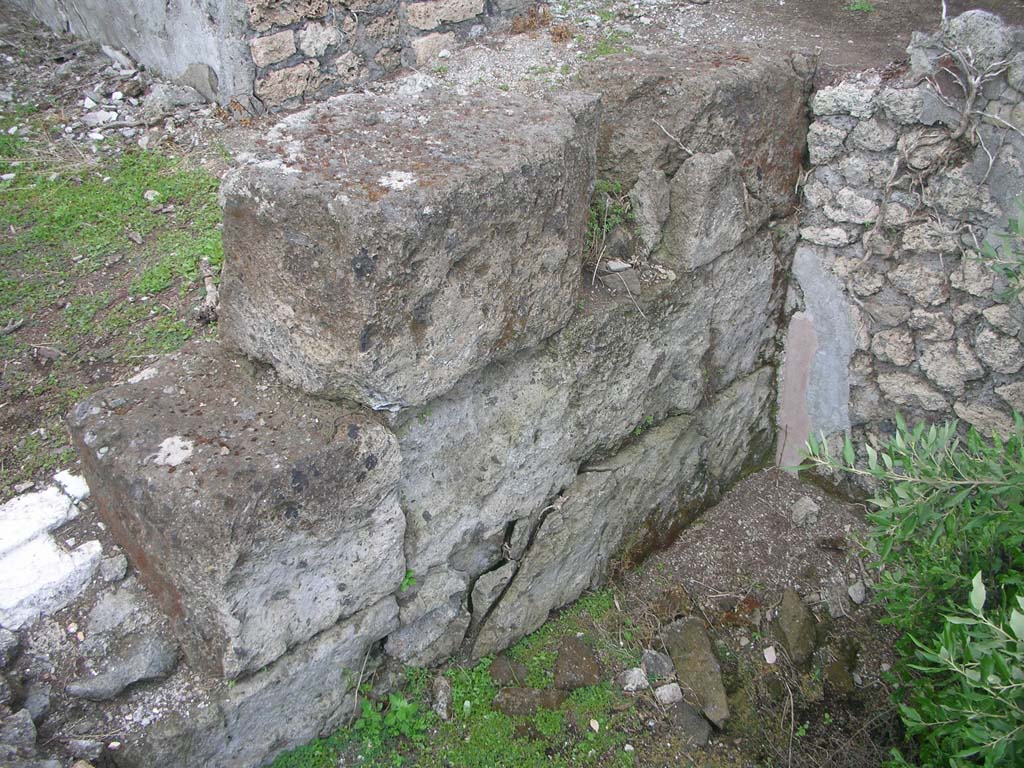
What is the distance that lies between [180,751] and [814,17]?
12.7 ft

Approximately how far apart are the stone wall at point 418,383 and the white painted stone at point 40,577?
0.13 m

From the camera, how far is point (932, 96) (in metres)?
2.79

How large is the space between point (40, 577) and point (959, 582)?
258 cm

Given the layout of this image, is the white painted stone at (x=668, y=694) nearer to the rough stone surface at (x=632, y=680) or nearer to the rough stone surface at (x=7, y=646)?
the rough stone surface at (x=632, y=680)

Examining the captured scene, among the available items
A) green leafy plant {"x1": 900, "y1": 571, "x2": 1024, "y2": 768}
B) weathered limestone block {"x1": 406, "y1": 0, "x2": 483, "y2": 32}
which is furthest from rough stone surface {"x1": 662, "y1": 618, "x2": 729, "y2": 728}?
weathered limestone block {"x1": 406, "y1": 0, "x2": 483, "y2": 32}

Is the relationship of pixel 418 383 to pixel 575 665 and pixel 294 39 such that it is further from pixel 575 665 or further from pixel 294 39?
pixel 294 39

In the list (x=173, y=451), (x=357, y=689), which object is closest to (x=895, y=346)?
(x=357, y=689)

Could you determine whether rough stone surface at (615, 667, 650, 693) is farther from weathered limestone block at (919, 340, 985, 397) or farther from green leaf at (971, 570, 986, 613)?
weathered limestone block at (919, 340, 985, 397)

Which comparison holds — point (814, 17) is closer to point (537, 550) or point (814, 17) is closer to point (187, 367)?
point (537, 550)

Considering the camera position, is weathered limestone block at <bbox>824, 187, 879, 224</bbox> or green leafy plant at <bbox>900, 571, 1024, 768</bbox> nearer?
green leafy plant at <bbox>900, 571, 1024, 768</bbox>

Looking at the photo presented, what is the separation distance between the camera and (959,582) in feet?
7.69

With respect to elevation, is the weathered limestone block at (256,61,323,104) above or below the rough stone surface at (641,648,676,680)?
above

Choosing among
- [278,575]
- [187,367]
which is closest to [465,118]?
[187,367]

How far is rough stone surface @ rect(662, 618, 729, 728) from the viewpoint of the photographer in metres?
2.79
